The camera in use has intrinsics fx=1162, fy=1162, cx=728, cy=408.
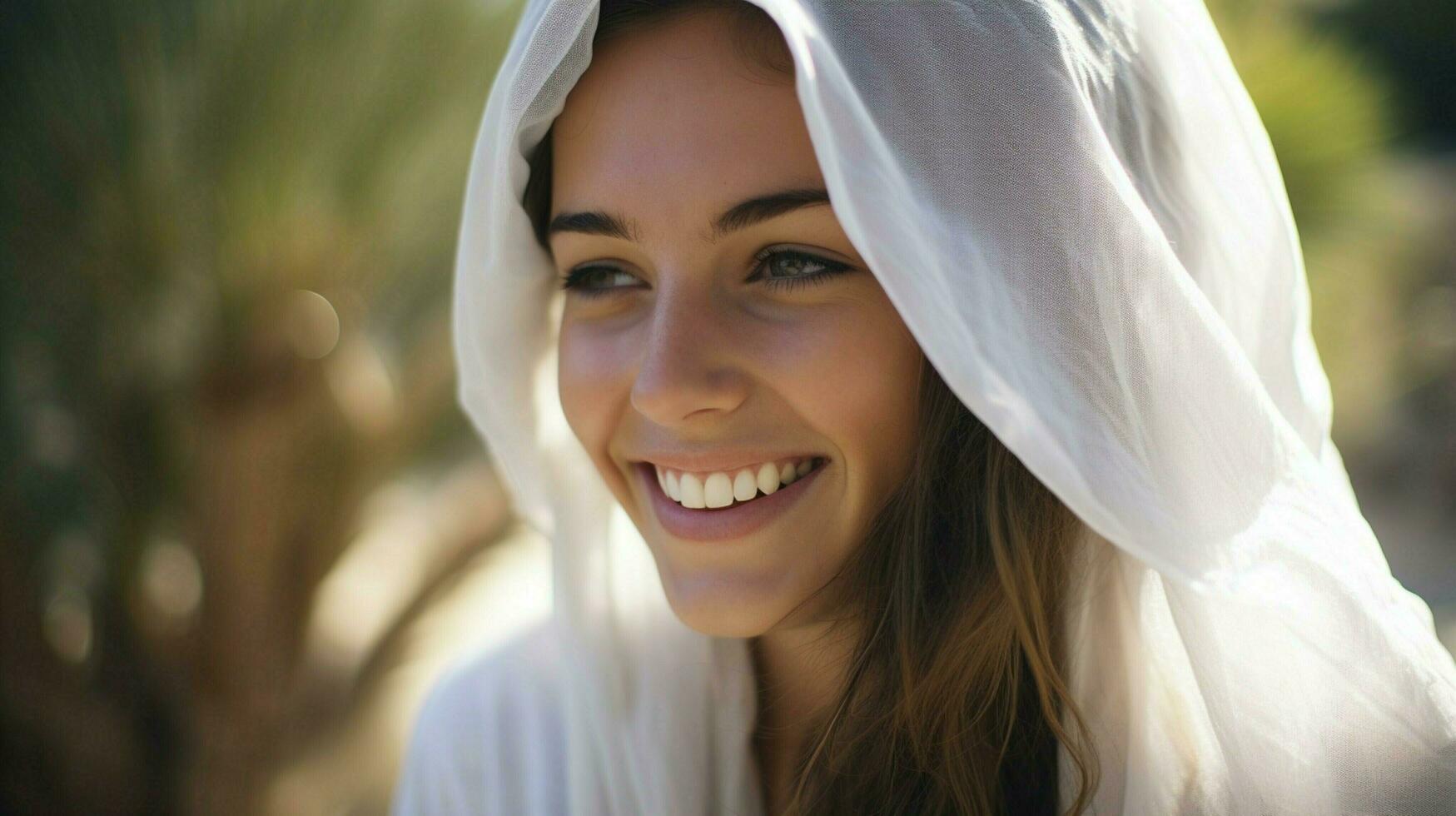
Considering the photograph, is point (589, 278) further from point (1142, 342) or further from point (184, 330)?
point (184, 330)

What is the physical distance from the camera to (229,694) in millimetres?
3420

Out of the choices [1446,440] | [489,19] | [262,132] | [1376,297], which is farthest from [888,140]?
[1446,440]

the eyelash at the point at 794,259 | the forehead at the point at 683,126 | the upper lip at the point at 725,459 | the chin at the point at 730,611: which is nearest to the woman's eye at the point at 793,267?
the eyelash at the point at 794,259

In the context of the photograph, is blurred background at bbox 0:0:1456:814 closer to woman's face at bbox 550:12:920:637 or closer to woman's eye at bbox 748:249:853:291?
woman's face at bbox 550:12:920:637

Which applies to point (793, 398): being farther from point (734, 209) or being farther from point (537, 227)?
point (537, 227)

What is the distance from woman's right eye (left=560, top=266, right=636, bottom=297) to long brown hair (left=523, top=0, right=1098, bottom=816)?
323 millimetres

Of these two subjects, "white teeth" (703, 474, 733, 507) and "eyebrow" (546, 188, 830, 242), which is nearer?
"eyebrow" (546, 188, 830, 242)

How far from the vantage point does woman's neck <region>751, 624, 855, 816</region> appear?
169 centimetres

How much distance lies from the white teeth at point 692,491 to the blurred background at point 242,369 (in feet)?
7.01

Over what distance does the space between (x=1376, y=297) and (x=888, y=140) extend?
4.51m

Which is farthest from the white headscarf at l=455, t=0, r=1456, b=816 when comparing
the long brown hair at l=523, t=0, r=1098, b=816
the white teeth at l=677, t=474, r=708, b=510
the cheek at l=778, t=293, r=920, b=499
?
the white teeth at l=677, t=474, r=708, b=510

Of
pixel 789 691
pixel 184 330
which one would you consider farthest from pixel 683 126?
pixel 184 330

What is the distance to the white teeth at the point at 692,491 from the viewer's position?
5.07 feet

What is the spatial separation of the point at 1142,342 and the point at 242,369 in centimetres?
280
